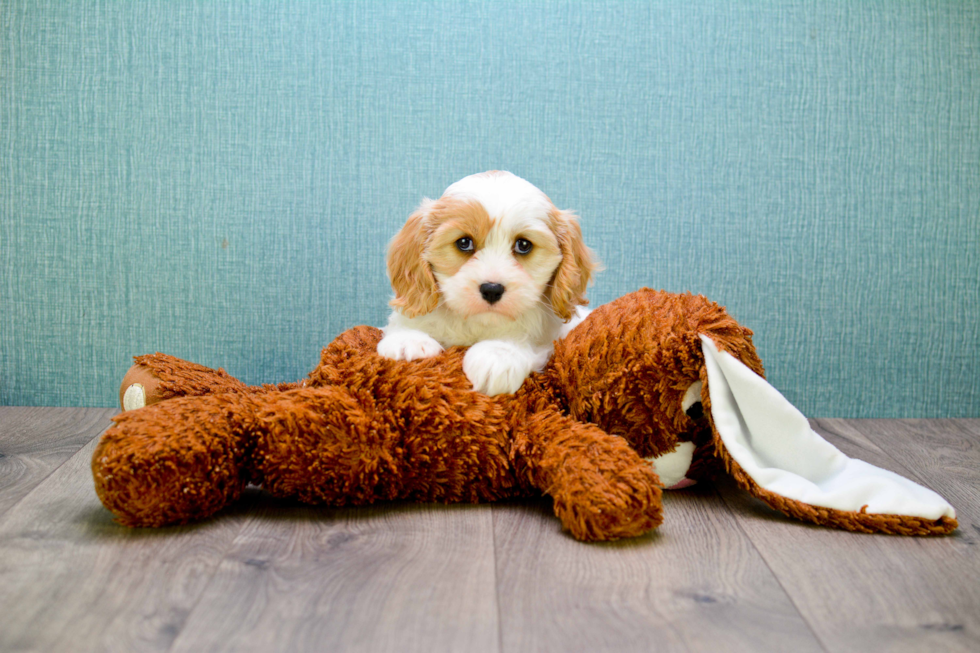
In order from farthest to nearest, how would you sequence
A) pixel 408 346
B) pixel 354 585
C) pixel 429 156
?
pixel 429 156, pixel 408 346, pixel 354 585

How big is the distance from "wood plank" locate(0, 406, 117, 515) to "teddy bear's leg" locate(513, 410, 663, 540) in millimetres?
862

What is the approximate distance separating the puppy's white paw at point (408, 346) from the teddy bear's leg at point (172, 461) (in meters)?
0.25

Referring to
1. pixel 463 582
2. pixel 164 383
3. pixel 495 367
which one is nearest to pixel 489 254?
pixel 495 367

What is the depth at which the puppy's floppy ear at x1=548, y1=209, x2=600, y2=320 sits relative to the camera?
1.33 meters

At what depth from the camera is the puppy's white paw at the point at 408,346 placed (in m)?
1.30

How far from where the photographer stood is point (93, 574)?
0.98 meters

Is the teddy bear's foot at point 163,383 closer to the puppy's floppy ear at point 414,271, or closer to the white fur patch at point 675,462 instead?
the puppy's floppy ear at point 414,271

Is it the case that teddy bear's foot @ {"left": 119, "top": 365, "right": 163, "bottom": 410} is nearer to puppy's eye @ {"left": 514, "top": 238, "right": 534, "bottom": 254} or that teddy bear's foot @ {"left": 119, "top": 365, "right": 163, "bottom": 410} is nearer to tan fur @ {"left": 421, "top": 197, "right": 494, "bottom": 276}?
tan fur @ {"left": 421, "top": 197, "right": 494, "bottom": 276}

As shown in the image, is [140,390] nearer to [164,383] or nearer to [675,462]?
[164,383]

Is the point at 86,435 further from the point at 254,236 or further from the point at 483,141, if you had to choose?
the point at 483,141

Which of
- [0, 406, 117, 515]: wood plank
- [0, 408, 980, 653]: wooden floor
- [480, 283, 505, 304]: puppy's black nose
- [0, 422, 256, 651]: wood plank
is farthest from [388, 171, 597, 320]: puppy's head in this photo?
[0, 406, 117, 515]: wood plank

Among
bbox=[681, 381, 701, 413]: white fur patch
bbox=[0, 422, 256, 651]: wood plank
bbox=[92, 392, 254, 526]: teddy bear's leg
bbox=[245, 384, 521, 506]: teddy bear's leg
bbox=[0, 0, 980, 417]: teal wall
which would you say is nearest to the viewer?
bbox=[0, 422, 256, 651]: wood plank

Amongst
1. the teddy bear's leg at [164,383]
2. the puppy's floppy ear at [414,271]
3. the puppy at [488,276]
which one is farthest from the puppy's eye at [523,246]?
the teddy bear's leg at [164,383]

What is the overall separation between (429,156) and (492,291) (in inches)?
29.6
